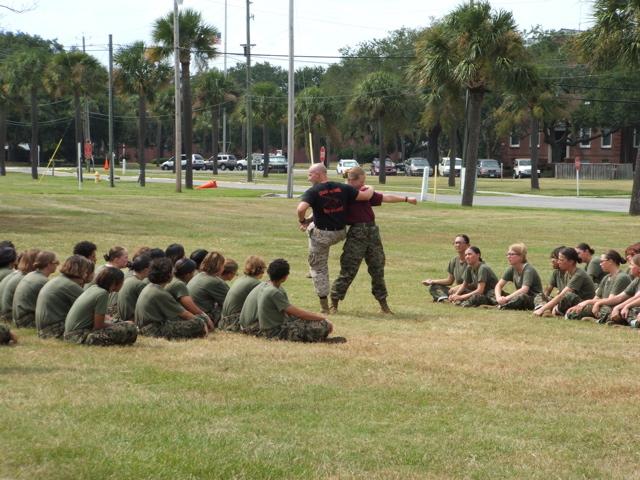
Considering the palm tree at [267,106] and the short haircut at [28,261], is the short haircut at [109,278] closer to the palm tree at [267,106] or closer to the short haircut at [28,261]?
the short haircut at [28,261]

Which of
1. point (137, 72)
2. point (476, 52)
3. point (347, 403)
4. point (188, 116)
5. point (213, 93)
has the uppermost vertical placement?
point (213, 93)

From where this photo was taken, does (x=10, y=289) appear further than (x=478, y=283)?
No

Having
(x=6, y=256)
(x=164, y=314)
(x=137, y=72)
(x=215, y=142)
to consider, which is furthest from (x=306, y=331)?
(x=215, y=142)

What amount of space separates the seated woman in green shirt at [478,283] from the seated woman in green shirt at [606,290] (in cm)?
147

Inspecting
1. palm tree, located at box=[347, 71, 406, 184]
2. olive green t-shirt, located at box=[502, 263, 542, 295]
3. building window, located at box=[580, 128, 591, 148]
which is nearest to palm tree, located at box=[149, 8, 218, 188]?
palm tree, located at box=[347, 71, 406, 184]

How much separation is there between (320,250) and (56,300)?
11.4 feet

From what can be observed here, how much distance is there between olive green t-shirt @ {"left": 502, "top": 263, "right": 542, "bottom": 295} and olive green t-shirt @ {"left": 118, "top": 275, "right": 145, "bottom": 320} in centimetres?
542

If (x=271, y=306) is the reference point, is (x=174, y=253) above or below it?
above

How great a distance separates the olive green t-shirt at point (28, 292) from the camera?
31.4 feet

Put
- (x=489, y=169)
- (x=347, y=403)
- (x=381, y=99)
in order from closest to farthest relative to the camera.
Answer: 1. (x=347, y=403)
2. (x=381, y=99)
3. (x=489, y=169)

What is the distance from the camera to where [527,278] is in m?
12.4

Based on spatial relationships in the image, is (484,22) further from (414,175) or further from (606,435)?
(414,175)

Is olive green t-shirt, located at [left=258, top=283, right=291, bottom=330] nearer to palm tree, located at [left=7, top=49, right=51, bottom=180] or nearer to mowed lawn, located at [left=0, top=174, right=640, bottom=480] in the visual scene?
mowed lawn, located at [left=0, top=174, right=640, bottom=480]

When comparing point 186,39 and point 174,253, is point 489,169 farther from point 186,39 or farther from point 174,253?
point 174,253
